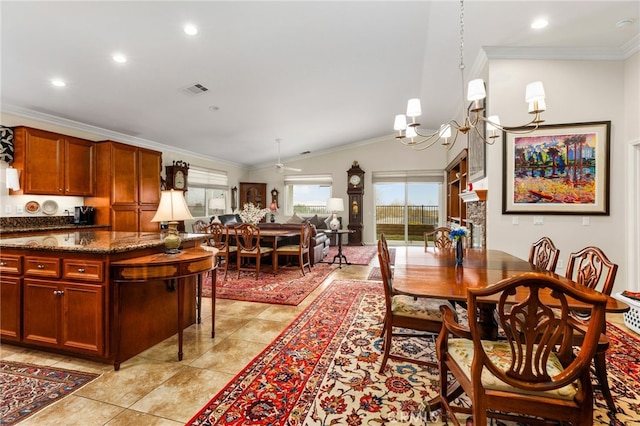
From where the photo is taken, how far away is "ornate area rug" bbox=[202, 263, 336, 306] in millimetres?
3918

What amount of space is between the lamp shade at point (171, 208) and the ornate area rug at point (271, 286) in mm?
1692

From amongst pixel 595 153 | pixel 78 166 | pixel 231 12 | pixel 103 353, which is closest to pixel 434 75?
pixel 595 153

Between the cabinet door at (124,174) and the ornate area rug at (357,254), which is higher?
the cabinet door at (124,174)

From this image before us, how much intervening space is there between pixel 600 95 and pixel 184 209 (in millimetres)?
4906

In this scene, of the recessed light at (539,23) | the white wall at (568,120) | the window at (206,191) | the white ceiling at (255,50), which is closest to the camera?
the white ceiling at (255,50)

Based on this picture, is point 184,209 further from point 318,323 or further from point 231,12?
point 231,12

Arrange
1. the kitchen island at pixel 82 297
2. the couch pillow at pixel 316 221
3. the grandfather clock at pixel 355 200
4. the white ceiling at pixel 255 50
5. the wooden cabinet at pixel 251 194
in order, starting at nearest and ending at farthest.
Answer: the kitchen island at pixel 82 297
the white ceiling at pixel 255 50
the couch pillow at pixel 316 221
the grandfather clock at pixel 355 200
the wooden cabinet at pixel 251 194

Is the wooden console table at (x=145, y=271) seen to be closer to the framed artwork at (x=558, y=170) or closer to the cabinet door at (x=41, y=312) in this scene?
the cabinet door at (x=41, y=312)

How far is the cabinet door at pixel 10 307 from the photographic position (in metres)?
2.45

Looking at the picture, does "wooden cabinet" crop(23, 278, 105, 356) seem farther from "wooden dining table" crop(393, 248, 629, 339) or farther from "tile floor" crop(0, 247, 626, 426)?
"wooden dining table" crop(393, 248, 629, 339)

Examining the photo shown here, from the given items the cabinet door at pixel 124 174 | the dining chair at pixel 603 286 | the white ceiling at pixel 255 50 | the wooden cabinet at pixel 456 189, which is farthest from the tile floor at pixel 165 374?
the wooden cabinet at pixel 456 189

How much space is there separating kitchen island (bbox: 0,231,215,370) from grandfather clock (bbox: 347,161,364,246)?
21.9 ft

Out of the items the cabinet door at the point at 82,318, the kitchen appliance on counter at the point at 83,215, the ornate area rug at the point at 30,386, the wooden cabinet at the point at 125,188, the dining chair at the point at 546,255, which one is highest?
the wooden cabinet at the point at 125,188

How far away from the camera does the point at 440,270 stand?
93.1 inches
